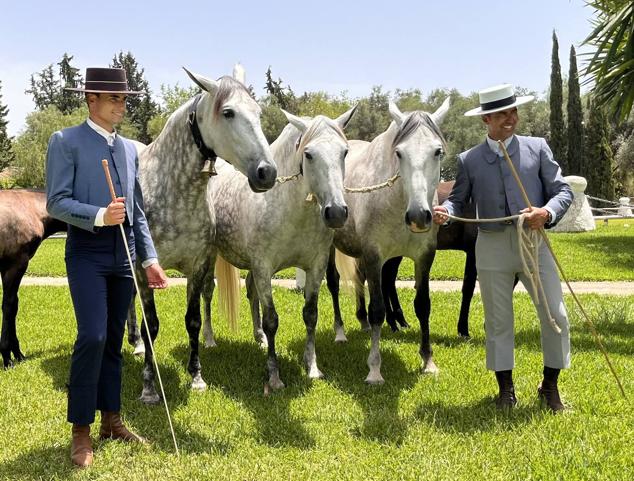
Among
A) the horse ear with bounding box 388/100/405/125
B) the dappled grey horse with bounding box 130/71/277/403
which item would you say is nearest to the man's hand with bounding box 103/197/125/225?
the dappled grey horse with bounding box 130/71/277/403

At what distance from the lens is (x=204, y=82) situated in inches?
156

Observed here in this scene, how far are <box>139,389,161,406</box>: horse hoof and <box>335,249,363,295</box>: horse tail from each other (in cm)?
296

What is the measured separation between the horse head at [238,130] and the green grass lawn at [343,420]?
1.76m

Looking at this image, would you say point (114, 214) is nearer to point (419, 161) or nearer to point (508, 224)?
point (419, 161)

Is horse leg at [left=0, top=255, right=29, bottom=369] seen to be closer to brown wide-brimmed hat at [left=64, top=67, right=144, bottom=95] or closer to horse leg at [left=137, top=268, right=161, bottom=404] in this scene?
horse leg at [left=137, top=268, right=161, bottom=404]

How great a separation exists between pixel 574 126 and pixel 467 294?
100 feet

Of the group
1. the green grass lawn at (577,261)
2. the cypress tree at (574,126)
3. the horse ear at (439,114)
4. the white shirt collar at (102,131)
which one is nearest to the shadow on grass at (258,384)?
the white shirt collar at (102,131)

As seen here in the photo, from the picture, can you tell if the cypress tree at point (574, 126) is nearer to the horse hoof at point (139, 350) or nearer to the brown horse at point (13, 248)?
the horse hoof at point (139, 350)

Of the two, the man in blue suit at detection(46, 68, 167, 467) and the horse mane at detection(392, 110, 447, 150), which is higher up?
the horse mane at detection(392, 110, 447, 150)

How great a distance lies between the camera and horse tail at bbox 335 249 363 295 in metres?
6.86

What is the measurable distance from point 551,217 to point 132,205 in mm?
2851

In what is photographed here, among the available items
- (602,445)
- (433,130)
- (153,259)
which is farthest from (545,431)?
(153,259)

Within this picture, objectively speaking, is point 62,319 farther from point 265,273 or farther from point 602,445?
point 602,445

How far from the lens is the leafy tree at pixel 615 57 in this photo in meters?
8.62
